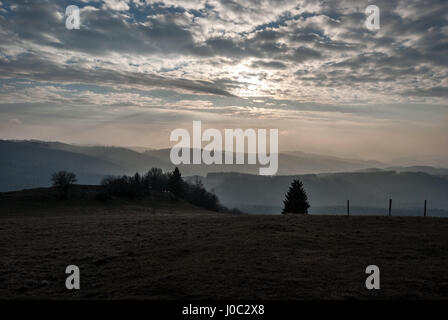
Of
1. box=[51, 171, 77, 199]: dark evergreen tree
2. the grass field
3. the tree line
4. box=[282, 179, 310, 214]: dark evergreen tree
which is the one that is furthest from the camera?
the tree line

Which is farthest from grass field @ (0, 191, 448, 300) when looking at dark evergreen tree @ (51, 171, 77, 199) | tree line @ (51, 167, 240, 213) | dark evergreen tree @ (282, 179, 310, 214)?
tree line @ (51, 167, 240, 213)

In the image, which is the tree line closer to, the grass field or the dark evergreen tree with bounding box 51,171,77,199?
the dark evergreen tree with bounding box 51,171,77,199

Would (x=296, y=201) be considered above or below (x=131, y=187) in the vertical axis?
below

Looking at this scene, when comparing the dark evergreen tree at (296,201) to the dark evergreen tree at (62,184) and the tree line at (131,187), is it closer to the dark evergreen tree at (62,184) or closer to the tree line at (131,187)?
the tree line at (131,187)

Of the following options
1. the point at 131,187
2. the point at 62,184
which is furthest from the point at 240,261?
the point at 131,187

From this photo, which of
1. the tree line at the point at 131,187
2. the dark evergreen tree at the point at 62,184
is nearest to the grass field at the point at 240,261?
the dark evergreen tree at the point at 62,184

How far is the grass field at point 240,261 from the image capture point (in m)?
11.5

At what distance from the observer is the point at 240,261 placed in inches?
581

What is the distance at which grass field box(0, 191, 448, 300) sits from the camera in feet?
37.7

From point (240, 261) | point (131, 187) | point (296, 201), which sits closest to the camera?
point (240, 261)

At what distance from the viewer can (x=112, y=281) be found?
1395 cm

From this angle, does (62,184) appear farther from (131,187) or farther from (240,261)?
(240,261)

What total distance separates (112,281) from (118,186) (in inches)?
2606
